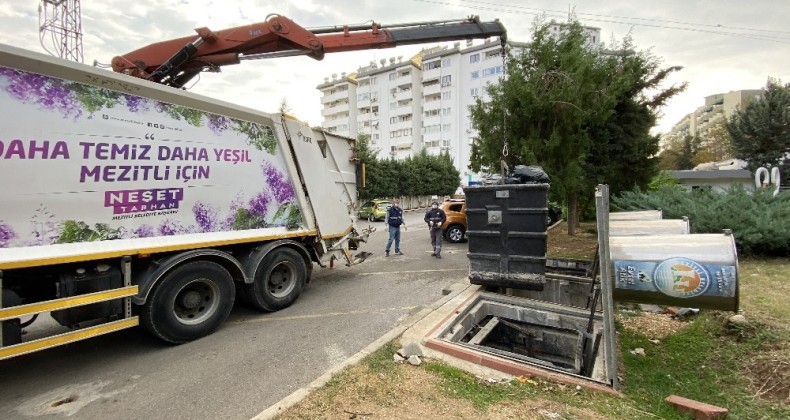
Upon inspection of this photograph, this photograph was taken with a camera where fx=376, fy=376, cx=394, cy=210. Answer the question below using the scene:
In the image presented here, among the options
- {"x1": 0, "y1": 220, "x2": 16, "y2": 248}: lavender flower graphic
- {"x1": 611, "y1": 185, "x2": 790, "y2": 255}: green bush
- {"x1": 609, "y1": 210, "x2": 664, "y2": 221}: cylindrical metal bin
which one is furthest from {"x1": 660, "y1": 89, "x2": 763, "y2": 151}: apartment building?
{"x1": 0, "y1": 220, "x2": 16, "y2": 248}: lavender flower graphic

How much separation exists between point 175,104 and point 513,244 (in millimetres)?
4584

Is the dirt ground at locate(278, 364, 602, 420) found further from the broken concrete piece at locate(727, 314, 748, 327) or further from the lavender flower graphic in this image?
the lavender flower graphic

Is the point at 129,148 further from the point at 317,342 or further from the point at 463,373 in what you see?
the point at 463,373

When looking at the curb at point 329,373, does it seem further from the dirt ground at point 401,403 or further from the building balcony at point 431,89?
the building balcony at point 431,89

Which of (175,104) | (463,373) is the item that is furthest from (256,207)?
(463,373)

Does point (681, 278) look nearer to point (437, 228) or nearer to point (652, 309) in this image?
point (652, 309)

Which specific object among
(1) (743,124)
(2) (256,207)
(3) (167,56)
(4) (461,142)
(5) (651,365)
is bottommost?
(5) (651,365)

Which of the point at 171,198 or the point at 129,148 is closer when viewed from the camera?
the point at 129,148

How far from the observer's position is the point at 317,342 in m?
4.28

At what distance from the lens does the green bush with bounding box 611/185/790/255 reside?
24.5 feet

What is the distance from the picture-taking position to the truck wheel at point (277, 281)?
17.1 feet

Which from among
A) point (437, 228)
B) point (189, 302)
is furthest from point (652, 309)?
point (189, 302)

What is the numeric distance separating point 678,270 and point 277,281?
16.1 feet

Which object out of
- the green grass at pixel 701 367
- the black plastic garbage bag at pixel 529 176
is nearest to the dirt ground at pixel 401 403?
the green grass at pixel 701 367
